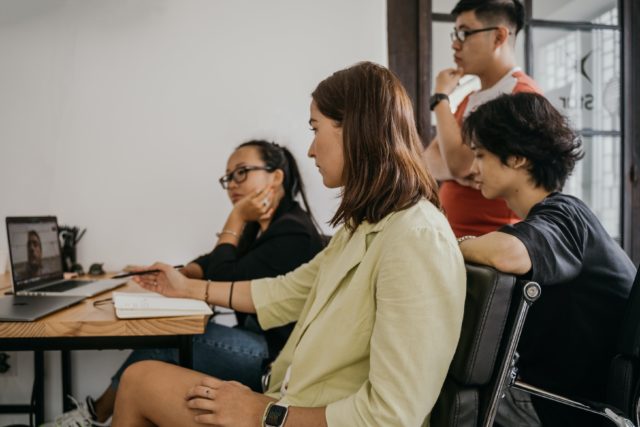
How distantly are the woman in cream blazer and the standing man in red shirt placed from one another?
81 centimetres

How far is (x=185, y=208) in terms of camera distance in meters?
2.33

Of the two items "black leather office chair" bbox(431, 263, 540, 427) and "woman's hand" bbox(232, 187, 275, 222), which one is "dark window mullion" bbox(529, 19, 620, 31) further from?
"black leather office chair" bbox(431, 263, 540, 427)

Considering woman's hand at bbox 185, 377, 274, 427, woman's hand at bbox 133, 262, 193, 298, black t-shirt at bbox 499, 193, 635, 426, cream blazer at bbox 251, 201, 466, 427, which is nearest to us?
cream blazer at bbox 251, 201, 466, 427

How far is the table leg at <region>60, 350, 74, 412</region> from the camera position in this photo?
7.38 ft

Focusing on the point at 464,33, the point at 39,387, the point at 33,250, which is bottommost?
the point at 39,387

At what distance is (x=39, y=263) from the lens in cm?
176

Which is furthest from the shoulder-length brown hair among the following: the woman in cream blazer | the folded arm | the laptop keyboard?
the laptop keyboard

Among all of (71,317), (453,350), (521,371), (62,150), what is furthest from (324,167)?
(62,150)

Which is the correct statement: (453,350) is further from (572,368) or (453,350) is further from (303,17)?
(303,17)

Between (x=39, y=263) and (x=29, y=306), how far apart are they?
18.4 inches

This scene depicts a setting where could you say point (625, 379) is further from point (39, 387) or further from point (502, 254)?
point (39, 387)

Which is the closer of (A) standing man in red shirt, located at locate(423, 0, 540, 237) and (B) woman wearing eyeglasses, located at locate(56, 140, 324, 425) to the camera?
(B) woman wearing eyeglasses, located at locate(56, 140, 324, 425)

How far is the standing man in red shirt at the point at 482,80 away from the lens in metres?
1.76

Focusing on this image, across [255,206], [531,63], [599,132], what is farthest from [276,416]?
[599,132]
